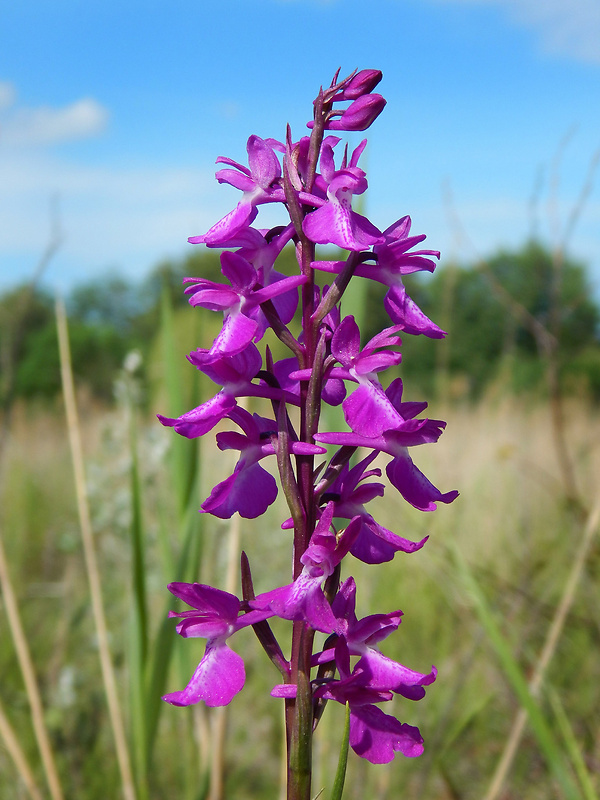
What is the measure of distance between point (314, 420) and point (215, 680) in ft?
0.99

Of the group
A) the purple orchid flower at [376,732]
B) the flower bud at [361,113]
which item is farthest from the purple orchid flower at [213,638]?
the flower bud at [361,113]

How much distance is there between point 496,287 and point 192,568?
6.69 feet

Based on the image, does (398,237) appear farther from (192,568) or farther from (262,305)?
(192,568)

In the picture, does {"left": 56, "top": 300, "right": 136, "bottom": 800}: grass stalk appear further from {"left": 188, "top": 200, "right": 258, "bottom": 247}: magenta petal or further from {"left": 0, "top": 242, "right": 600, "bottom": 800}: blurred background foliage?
{"left": 188, "top": 200, "right": 258, "bottom": 247}: magenta petal

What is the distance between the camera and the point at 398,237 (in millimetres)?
820

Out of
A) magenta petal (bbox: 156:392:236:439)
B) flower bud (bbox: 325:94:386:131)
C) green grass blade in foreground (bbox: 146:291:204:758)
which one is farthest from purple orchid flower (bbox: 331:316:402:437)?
green grass blade in foreground (bbox: 146:291:204:758)

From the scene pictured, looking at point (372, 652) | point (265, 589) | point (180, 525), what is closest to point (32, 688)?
point (180, 525)

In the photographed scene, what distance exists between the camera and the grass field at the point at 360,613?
1.23 meters

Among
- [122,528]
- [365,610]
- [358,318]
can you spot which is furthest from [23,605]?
[358,318]

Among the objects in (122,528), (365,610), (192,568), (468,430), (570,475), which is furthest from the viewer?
(468,430)

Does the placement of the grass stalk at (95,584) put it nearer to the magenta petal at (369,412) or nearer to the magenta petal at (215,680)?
the magenta petal at (215,680)

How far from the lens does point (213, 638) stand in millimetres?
772

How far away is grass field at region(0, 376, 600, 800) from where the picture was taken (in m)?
1.23

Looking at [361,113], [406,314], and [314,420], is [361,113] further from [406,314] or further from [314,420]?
[314,420]
